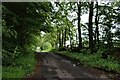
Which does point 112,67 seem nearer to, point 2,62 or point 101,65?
point 101,65

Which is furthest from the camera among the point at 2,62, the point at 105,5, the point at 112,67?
the point at 105,5

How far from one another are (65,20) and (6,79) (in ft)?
130

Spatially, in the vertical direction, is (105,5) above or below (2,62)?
above

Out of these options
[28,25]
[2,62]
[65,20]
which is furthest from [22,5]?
[65,20]

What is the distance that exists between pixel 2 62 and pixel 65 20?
122 ft

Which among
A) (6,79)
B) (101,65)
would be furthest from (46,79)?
(101,65)

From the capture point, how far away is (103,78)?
566 inches

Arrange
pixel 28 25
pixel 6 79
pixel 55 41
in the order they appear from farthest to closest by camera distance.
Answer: pixel 55 41, pixel 28 25, pixel 6 79

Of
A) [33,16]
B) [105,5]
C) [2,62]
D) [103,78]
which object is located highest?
[105,5]

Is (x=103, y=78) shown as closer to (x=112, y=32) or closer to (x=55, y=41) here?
(x=112, y=32)

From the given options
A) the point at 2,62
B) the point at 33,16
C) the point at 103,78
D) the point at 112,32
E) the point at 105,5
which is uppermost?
the point at 105,5

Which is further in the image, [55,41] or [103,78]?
[55,41]

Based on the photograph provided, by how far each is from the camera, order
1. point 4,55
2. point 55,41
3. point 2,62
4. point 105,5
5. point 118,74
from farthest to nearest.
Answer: point 55,41, point 105,5, point 118,74, point 2,62, point 4,55

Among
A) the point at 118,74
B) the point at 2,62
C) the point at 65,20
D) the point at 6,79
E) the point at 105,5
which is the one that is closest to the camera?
the point at 6,79
